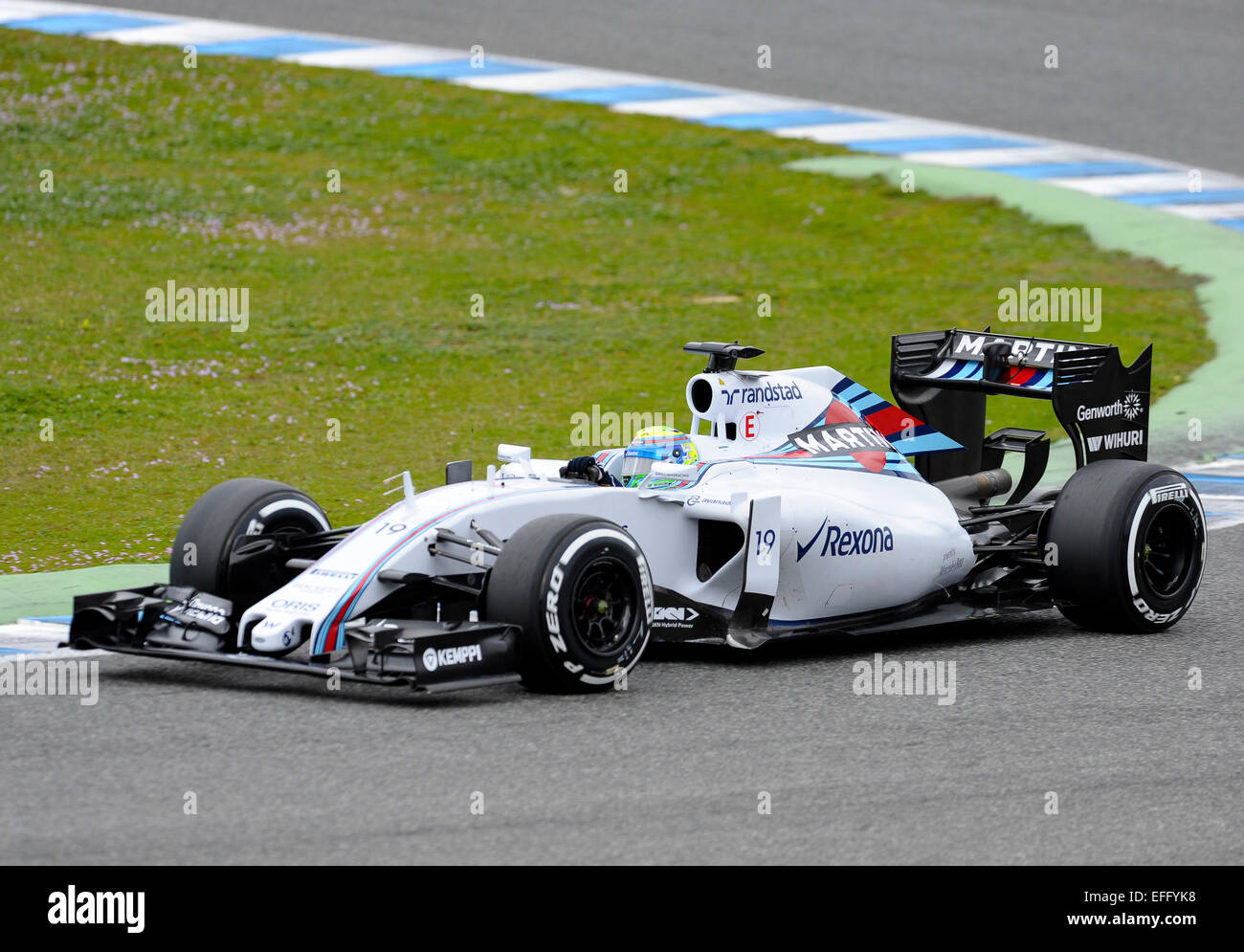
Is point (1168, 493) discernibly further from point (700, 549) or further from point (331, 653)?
point (331, 653)

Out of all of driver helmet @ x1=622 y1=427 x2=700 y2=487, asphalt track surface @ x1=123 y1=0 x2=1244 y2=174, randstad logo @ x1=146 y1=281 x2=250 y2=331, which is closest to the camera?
driver helmet @ x1=622 y1=427 x2=700 y2=487

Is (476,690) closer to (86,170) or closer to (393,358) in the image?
(393,358)

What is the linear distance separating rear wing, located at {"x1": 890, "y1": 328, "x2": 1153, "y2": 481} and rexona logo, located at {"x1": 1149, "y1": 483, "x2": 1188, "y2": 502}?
0.39 metres

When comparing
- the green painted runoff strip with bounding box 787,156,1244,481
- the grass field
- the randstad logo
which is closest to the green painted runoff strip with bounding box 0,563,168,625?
the grass field

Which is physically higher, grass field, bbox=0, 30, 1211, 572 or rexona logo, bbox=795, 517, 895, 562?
grass field, bbox=0, 30, 1211, 572

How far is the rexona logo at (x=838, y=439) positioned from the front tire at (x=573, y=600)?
1.36 m

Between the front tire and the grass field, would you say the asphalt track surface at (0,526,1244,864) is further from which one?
the grass field

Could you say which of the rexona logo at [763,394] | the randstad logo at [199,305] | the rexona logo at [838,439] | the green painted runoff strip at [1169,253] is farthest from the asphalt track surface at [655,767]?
the randstad logo at [199,305]

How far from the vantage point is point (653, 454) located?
850 cm

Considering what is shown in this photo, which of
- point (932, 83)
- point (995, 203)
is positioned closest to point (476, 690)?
point (995, 203)

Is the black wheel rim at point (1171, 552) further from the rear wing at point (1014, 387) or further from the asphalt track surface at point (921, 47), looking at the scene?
the asphalt track surface at point (921, 47)

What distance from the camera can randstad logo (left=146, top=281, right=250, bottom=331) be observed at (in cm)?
1717

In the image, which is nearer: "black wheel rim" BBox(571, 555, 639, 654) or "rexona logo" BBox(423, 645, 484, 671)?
"rexona logo" BBox(423, 645, 484, 671)
